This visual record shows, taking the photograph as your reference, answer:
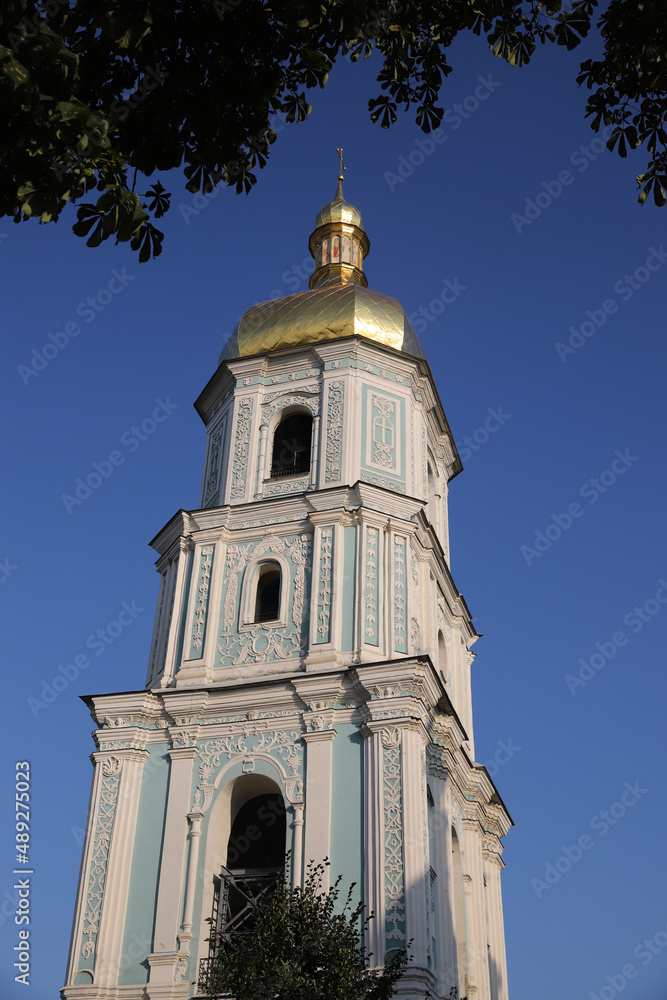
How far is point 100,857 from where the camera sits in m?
15.2

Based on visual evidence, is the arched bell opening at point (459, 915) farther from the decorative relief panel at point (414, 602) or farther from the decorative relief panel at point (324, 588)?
the decorative relief panel at point (324, 588)

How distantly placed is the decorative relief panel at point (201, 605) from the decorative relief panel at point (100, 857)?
6.85 ft

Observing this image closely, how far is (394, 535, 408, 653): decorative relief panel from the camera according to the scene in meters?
16.5

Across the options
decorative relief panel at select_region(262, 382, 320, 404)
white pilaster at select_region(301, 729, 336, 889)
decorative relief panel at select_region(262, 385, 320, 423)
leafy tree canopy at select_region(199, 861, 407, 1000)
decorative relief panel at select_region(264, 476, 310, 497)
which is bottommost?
leafy tree canopy at select_region(199, 861, 407, 1000)

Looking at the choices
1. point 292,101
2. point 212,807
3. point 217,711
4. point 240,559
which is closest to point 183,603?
point 240,559

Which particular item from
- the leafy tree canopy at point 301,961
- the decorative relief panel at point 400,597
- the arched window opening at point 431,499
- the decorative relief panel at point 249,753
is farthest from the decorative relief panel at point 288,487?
the leafy tree canopy at point 301,961

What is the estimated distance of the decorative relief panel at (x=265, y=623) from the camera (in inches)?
656

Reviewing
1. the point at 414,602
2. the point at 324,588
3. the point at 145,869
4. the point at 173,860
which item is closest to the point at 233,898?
the point at 173,860

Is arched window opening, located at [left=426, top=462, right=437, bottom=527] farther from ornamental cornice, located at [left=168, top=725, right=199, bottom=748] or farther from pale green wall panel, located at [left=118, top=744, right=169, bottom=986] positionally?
pale green wall panel, located at [left=118, top=744, right=169, bottom=986]

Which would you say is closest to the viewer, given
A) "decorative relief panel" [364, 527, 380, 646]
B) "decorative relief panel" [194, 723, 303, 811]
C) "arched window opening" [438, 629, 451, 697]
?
"decorative relief panel" [194, 723, 303, 811]

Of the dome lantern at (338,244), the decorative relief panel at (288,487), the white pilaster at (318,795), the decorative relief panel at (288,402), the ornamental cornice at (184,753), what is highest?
the dome lantern at (338,244)

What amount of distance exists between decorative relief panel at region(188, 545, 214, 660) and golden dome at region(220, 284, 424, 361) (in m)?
4.44

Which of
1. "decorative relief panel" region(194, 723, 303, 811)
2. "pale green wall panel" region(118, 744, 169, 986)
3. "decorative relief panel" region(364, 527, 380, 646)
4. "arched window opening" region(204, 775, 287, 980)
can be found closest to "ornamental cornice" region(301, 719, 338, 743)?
"decorative relief panel" region(194, 723, 303, 811)

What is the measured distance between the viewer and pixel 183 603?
17688 millimetres
